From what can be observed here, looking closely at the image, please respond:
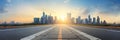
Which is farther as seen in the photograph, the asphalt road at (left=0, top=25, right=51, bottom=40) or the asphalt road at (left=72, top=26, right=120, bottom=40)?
the asphalt road at (left=72, top=26, right=120, bottom=40)

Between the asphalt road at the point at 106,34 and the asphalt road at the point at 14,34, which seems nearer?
the asphalt road at the point at 14,34

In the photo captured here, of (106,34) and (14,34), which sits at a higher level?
(14,34)
